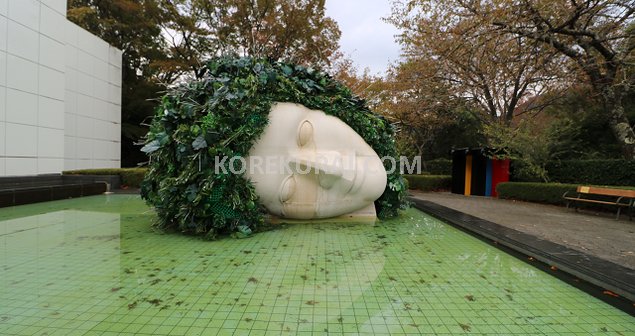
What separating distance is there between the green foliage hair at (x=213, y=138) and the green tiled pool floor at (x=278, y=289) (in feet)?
1.22

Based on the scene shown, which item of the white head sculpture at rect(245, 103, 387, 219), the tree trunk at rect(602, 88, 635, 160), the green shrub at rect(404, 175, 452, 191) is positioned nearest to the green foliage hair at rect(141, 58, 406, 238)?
the white head sculpture at rect(245, 103, 387, 219)

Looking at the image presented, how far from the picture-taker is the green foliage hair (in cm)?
438

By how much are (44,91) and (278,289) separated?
11.3m

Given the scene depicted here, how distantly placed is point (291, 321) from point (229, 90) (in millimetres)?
3490

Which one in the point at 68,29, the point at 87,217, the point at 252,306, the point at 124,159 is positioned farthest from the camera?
the point at 124,159

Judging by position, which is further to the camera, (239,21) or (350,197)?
(239,21)

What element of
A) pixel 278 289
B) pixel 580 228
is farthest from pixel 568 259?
pixel 580 228

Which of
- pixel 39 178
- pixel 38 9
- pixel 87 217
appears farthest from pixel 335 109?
pixel 38 9

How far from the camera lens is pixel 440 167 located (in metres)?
17.9

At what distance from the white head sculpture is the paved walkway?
3.15 metres

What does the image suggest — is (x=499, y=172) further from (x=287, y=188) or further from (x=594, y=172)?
(x=287, y=188)

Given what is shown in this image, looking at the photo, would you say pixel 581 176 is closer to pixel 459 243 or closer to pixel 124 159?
pixel 459 243

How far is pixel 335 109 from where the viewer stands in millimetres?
5504

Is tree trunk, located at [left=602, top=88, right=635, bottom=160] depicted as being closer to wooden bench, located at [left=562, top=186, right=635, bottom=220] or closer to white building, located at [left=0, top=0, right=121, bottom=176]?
wooden bench, located at [left=562, top=186, right=635, bottom=220]
